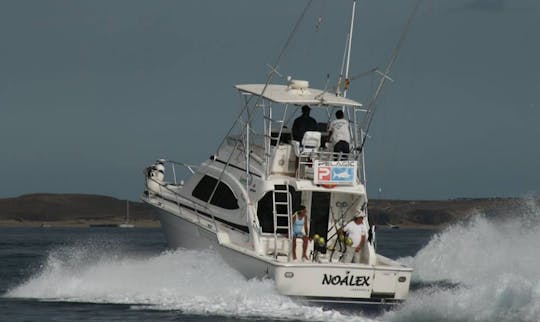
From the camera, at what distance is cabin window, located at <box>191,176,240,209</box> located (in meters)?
22.7

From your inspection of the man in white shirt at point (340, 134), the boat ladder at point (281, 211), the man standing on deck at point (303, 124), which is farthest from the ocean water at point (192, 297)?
the man in white shirt at point (340, 134)

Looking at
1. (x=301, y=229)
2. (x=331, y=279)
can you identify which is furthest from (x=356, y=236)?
(x=331, y=279)

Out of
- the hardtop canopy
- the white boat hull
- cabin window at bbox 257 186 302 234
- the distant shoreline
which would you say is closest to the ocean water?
the white boat hull

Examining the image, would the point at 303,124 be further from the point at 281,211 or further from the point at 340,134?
the point at 281,211

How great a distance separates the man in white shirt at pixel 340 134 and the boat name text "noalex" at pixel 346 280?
282cm

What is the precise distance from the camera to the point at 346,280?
19.9 meters

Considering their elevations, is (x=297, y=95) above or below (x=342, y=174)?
above

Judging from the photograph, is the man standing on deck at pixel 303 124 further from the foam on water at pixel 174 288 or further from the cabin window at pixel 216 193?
the foam on water at pixel 174 288

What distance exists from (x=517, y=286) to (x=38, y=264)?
61.3 ft

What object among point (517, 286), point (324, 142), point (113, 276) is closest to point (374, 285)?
point (517, 286)

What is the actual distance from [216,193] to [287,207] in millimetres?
2447

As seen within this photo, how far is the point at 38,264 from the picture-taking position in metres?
34.5

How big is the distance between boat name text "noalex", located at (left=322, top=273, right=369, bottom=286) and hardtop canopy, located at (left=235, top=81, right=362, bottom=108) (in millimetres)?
4016

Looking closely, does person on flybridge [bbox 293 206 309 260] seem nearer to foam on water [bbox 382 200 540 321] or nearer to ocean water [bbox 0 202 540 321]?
ocean water [bbox 0 202 540 321]
